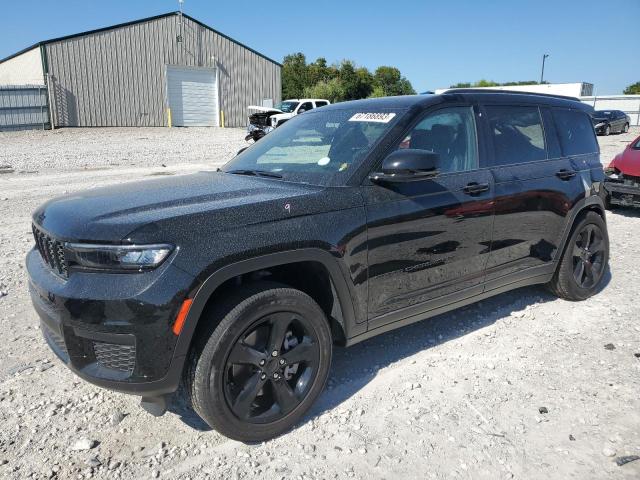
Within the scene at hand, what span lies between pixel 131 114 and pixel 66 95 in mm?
3524

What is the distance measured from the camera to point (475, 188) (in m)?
3.83

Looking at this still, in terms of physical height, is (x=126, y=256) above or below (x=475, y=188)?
below

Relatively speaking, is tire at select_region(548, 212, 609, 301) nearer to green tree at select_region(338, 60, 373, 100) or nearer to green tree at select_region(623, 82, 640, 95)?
green tree at select_region(338, 60, 373, 100)

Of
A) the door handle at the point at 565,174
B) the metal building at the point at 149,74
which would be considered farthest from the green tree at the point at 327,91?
the door handle at the point at 565,174

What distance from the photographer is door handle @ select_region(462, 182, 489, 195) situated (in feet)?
12.4

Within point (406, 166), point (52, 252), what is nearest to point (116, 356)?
point (52, 252)

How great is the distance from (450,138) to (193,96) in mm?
30711

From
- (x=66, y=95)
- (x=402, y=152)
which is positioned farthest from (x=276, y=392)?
(x=66, y=95)

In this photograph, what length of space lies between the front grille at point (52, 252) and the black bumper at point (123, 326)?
0.35 feet

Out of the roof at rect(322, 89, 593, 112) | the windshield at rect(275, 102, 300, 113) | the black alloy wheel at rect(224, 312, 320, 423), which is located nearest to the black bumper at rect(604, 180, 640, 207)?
the roof at rect(322, 89, 593, 112)

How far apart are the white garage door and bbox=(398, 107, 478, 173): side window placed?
2994cm

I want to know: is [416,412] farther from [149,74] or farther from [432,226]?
[149,74]

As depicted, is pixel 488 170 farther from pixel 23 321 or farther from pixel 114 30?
pixel 114 30

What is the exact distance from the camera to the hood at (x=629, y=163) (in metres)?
9.14
